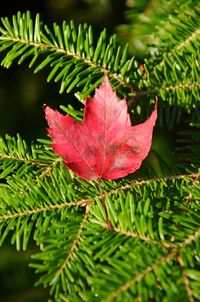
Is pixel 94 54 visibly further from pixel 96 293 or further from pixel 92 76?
pixel 96 293

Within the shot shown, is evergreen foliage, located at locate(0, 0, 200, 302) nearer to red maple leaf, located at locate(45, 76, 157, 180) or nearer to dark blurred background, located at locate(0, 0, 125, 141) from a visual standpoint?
red maple leaf, located at locate(45, 76, 157, 180)

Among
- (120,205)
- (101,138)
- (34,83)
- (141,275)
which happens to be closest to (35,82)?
(34,83)

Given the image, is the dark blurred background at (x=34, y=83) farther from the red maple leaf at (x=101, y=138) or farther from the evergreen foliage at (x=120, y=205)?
the red maple leaf at (x=101, y=138)

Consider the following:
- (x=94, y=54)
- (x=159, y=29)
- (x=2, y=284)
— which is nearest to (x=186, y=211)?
(x=94, y=54)

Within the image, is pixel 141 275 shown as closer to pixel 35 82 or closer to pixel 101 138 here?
pixel 101 138

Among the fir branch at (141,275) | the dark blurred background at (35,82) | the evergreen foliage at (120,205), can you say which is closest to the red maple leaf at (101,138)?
the evergreen foliage at (120,205)

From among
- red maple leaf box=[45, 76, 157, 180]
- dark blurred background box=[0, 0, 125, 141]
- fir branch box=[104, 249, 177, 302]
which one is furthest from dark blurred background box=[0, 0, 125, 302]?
→ fir branch box=[104, 249, 177, 302]

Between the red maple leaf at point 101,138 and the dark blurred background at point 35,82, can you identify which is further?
the dark blurred background at point 35,82
